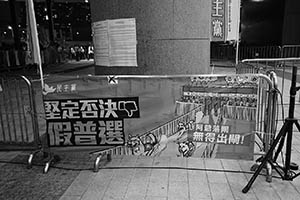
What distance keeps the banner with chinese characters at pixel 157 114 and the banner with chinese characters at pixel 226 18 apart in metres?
2.53

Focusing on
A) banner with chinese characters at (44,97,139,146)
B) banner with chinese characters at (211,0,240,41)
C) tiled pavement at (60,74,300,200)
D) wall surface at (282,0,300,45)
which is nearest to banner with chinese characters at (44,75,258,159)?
banner with chinese characters at (44,97,139,146)

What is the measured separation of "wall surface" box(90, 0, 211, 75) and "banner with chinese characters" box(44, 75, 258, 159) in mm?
1867

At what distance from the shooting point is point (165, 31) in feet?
17.6

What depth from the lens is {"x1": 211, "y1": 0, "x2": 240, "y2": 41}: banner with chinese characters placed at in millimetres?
5684

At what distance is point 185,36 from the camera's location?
5.43m

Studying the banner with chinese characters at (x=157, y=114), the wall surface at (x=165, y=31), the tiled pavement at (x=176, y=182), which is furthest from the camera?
the wall surface at (x=165, y=31)

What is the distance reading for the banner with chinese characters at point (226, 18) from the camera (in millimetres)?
5684

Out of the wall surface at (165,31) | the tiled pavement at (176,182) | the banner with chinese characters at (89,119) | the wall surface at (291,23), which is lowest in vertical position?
the tiled pavement at (176,182)

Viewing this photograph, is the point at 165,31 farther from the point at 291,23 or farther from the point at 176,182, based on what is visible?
the point at 291,23

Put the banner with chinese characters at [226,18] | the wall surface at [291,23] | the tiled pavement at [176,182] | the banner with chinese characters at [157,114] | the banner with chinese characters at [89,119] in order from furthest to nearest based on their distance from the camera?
the wall surface at [291,23] → the banner with chinese characters at [226,18] → the banner with chinese characters at [89,119] → the banner with chinese characters at [157,114] → the tiled pavement at [176,182]

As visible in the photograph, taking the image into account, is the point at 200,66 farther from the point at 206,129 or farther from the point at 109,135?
the point at 109,135

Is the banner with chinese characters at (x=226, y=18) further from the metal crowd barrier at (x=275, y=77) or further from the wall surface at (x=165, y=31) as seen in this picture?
the metal crowd barrier at (x=275, y=77)

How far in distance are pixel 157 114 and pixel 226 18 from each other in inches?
124

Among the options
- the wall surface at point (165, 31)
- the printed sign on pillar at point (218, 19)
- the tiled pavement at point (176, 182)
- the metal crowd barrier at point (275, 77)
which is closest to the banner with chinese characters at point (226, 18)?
the printed sign on pillar at point (218, 19)
